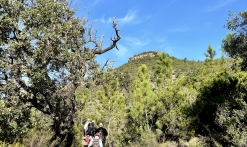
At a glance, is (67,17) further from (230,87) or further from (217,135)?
(230,87)

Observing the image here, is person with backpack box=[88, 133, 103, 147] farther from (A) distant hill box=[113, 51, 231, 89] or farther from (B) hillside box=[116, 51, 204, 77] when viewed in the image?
(B) hillside box=[116, 51, 204, 77]

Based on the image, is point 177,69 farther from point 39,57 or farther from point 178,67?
point 39,57

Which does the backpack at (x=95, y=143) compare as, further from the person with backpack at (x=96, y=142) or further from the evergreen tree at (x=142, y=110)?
the evergreen tree at (x=142, y=110)

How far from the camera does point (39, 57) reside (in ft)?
24.2

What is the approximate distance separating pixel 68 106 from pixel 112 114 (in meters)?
10.2

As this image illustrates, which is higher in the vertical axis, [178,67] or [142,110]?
[178,67]

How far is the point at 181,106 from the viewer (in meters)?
16.5

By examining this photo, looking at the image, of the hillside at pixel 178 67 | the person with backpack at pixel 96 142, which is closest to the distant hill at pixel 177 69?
the hillside at pixel 178 67

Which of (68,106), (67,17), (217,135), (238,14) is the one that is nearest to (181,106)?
(217,135)

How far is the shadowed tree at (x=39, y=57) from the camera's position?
7.36 m

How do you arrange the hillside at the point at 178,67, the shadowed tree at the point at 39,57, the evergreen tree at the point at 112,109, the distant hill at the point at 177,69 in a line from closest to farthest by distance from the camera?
1. the shadowed tree at the point at 39,57
2. the evergreen tree at the point at 112,109
3. the distant hill at the point at 177,69
4. the hillside at the point at 178,67

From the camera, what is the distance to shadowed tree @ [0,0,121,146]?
7.36m

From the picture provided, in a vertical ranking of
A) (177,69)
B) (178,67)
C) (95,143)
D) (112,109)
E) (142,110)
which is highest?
(178,67)

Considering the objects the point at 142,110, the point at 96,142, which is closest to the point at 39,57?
the point at 96,142
